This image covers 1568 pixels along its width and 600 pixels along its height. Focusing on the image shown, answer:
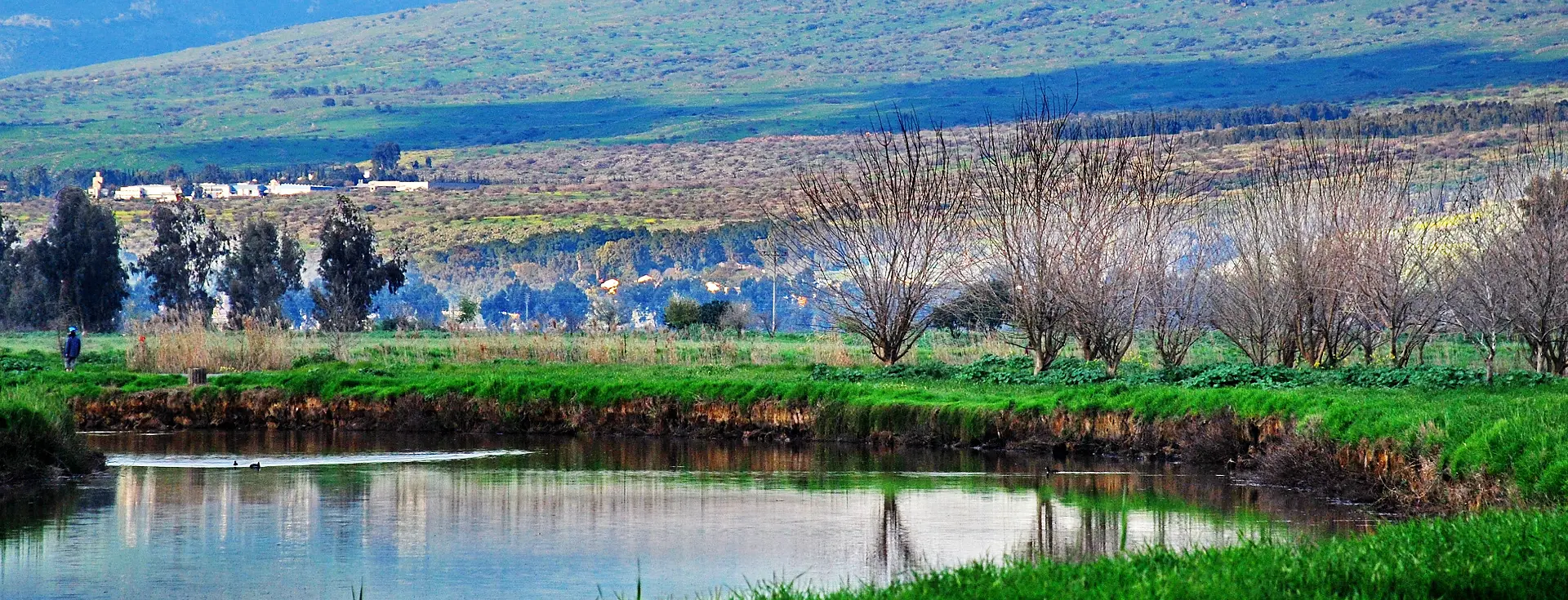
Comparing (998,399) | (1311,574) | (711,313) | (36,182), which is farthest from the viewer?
(36,182)

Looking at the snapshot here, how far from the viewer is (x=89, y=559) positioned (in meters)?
17.3

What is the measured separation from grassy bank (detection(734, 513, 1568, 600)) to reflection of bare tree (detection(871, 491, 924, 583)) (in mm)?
3262

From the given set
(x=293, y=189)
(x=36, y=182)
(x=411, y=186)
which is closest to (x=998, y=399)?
(x=293, y=189)

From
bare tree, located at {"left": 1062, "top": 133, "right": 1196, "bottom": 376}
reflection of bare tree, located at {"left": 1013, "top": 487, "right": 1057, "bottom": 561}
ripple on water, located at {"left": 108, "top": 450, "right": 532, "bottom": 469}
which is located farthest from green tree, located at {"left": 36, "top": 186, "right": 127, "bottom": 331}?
reflection of bare tree, located at {"left": 1013, "top": 487, "right": 1057, "bottom": 561}

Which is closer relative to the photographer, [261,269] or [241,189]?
[261,269]

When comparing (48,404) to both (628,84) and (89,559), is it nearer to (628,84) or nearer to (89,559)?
(89,559)

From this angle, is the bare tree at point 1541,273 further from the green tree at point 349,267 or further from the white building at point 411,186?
the white building at point 411,186

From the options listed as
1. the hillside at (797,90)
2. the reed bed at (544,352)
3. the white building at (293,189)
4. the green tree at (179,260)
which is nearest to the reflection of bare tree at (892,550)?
the reed bed at (544,352)

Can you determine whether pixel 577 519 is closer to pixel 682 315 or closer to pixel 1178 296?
pixel 1178 296

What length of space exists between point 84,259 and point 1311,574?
7003cm

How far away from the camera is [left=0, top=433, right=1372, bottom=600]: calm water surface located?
1644 centimetres

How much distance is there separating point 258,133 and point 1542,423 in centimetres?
15836

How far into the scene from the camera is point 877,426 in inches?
1212

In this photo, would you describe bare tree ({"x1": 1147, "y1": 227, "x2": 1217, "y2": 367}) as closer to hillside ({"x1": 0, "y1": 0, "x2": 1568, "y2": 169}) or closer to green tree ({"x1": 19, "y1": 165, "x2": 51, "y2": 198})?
green tree ({"x1": 19, "y1": 165, "x2": 51, "y2": 198})
